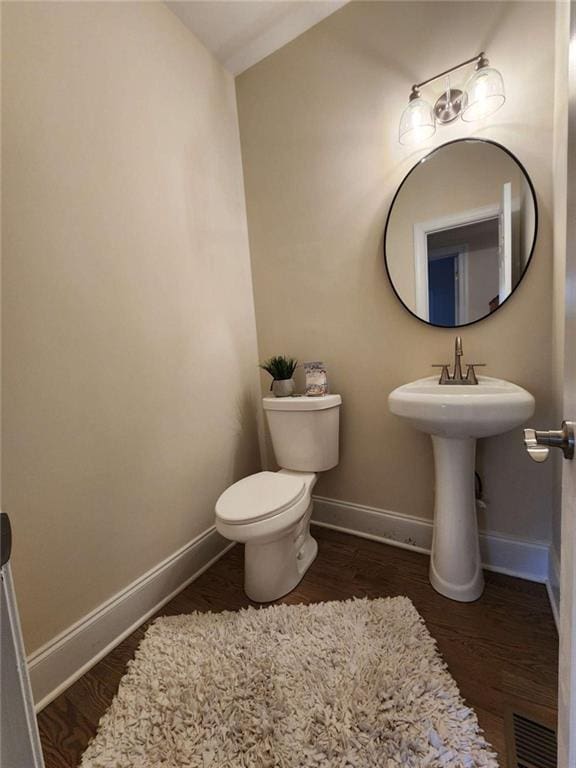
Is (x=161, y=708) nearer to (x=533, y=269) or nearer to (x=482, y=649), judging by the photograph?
(x=482, y=649)

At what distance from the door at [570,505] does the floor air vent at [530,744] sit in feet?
1.56

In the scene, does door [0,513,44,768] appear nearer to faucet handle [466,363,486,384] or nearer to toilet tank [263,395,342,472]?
toilet tank [263,395,342,472]

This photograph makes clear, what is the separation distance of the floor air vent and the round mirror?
1239 millimetres

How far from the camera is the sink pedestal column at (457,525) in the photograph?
3.98 feet

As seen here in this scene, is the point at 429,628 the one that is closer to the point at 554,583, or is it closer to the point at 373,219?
the point at 554,583

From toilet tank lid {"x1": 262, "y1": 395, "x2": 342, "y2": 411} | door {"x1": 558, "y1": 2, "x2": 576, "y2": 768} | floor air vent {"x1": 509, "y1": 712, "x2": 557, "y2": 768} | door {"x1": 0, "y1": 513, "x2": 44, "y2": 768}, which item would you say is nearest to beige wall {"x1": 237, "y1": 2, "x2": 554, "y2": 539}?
toilet tank lid {"x1": 262, "y1": 395, "x2": 342, "y2": 411}

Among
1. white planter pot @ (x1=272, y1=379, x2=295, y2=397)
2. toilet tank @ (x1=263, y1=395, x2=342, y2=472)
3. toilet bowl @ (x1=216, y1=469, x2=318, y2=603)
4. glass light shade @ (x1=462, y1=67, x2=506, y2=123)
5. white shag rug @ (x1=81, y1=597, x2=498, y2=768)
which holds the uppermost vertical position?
glass light shade @ (x1=462, y1=67, x2=506, y2=123)

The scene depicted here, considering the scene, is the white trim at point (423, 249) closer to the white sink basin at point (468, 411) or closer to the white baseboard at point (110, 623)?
the white sink basin at point (468, 411)

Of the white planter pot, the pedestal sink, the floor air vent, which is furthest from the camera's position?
the white planter pot

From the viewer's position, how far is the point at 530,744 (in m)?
0.80

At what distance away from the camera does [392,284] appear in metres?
1.46

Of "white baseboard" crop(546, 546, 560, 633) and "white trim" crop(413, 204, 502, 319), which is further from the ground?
"white trim" crop(413, 204, 502, 319)

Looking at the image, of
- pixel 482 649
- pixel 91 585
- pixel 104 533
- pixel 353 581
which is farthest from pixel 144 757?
pixel 482 649

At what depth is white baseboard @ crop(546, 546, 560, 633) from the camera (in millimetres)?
1123
